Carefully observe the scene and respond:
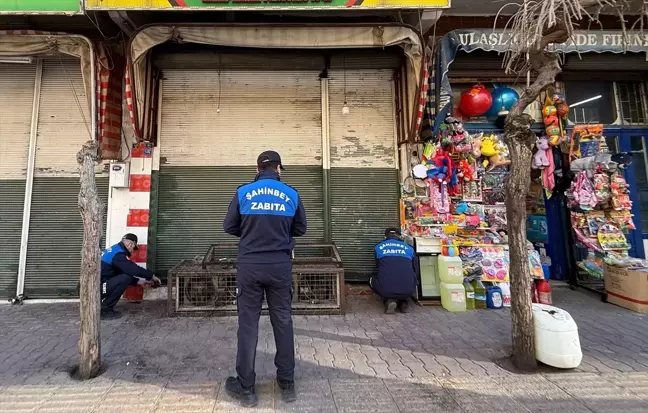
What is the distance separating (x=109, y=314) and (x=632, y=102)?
10.3 metres

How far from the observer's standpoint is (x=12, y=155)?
231 inches

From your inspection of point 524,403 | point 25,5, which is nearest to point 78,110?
point 25,5

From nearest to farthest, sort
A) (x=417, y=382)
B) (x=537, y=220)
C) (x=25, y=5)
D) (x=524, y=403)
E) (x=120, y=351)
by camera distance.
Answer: (x=524, y=403) < (x=417, y=382) < (x=120, y=351) < (x=25, y=5) < (x=537, y=220)


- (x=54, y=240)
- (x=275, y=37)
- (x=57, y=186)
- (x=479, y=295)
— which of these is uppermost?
(x=275, y=37)

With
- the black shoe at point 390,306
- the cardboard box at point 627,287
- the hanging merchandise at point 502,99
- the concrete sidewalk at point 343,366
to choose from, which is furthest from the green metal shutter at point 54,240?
the cardboard box at point 627,287

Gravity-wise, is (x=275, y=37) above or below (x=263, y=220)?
above

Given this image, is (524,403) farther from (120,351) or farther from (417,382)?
(120,351)

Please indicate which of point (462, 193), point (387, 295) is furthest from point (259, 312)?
point (462, 193)

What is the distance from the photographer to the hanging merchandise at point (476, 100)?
238 inches

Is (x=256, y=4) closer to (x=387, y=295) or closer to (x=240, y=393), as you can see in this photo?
(x=387, y=295)

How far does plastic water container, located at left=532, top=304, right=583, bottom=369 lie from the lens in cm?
311

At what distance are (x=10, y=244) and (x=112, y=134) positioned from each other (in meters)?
2.62

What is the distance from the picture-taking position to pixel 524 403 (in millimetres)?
2693

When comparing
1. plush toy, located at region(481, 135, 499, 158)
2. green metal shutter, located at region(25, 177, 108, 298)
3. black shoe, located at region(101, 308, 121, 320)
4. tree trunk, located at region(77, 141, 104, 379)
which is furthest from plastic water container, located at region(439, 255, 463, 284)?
green metal shutter, located at region(25, 177, 108, 298)
